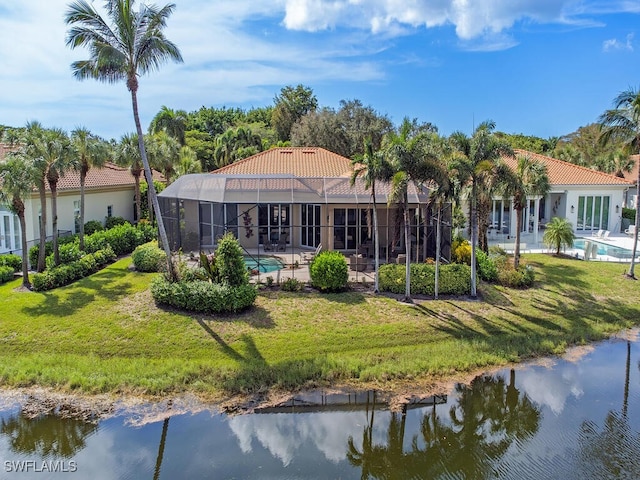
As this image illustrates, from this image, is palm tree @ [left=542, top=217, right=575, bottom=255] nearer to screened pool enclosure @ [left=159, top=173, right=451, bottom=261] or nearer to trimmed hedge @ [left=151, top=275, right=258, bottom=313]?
screened pool enclosure @ [left=159, top=173, right=451, bottom=261]

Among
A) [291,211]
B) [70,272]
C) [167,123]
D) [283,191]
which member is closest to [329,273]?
[283,191]

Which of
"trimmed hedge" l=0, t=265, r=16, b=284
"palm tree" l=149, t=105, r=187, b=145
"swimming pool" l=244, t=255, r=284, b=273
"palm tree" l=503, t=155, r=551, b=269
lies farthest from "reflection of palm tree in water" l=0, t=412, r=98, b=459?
"palm tree" l=149, t=105, r=187, b=145

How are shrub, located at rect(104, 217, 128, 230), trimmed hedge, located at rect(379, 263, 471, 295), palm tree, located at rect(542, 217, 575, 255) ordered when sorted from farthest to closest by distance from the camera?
shrub, located at rect(104, 217, 128, 230) → palm tree, located at rect(542, 217, 575, 255) → trimmed hedge, located at rect(379, 263, 471, 295)

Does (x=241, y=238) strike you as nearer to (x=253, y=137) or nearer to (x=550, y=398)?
(x=550, y=398)
